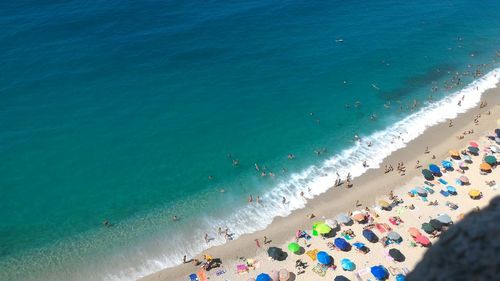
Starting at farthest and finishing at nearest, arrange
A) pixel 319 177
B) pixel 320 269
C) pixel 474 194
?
pixel 319 177 → pixel 474 194 → pixel 320 269

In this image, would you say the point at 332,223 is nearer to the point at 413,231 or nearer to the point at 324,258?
the point at 324,258

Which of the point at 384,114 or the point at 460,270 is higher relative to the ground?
the point at 460,270

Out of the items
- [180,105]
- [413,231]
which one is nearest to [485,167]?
[413,231]

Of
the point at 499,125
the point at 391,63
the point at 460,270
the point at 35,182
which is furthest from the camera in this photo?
the point at 391,63

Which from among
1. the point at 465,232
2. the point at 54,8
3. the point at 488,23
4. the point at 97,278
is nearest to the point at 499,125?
the point at 488,23

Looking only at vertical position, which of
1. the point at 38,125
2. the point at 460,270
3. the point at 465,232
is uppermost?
the point at 465,232

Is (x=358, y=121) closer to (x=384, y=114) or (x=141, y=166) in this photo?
(x=384, y=114)
